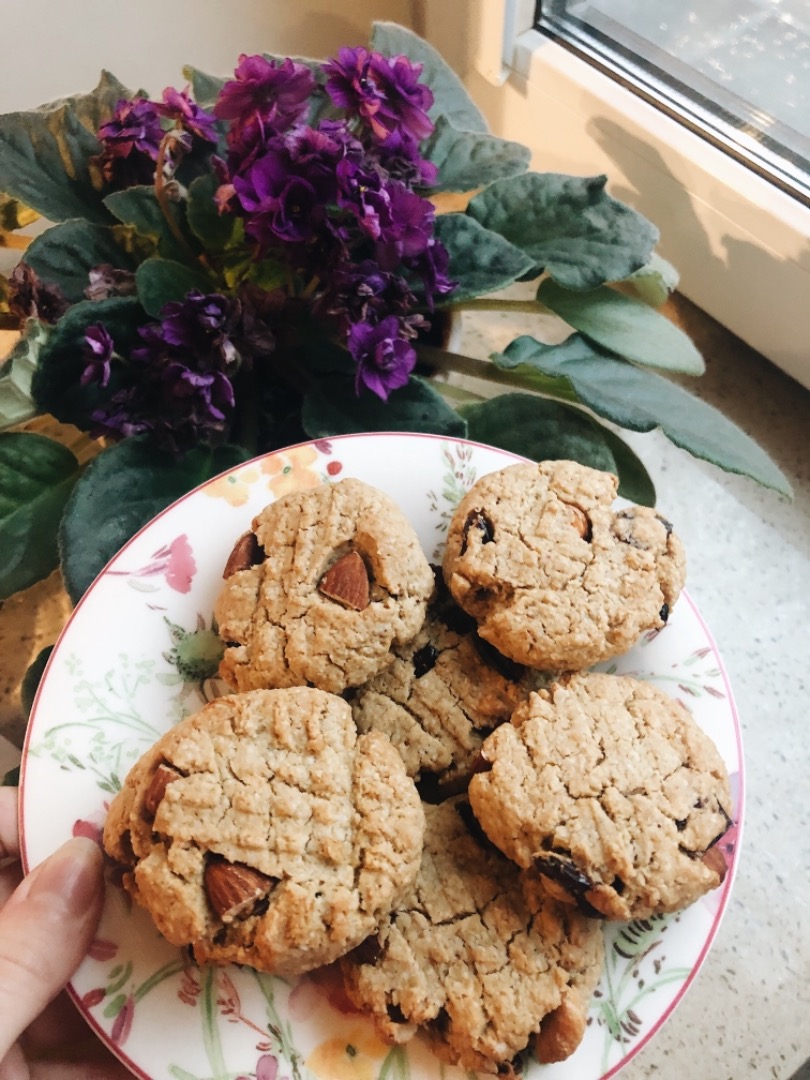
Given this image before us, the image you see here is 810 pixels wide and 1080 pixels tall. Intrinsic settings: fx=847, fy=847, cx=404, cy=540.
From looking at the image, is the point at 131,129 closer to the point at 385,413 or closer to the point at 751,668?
the point at 385,413

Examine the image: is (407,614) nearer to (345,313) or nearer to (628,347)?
(345,313)

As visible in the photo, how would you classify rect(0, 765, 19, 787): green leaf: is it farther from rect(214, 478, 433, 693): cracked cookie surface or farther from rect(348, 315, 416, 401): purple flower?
rect(348, 315, 416, 401): purple flower

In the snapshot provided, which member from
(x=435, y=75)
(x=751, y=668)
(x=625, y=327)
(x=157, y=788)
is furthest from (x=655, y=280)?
(x=157, y=788)

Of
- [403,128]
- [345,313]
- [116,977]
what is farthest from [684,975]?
[403,128]

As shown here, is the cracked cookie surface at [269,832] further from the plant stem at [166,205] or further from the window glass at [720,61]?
the window glass at [720,61]

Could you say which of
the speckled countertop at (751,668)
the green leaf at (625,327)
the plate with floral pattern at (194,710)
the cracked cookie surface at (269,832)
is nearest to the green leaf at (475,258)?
the green leaf at (625,327)

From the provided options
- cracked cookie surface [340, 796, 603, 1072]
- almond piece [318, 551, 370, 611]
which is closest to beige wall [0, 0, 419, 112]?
almond piece [318, 551, 370, 611]
